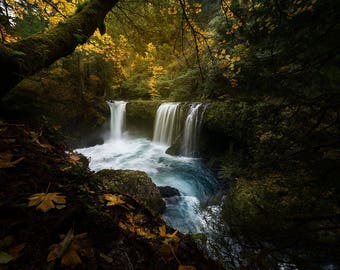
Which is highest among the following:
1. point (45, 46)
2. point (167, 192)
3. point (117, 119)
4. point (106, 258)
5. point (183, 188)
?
point (45, 46)

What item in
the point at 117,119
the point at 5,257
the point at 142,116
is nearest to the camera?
the point at 5,257

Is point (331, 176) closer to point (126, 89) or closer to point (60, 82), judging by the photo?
point (60, 82)

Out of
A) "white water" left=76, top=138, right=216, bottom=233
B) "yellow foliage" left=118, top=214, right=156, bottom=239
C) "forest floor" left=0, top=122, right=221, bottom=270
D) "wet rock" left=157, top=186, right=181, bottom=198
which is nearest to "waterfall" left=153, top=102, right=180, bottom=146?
"white water" left=76, top=138, right=216, bottom=233

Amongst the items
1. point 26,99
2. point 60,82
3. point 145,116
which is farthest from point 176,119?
point 26,99

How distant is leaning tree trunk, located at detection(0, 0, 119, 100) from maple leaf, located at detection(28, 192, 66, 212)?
1.25 metres

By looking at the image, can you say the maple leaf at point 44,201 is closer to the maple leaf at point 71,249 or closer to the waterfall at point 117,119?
the maple leaf at point 71,249

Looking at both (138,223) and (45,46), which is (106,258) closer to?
(138,223)

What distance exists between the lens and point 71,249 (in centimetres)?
92

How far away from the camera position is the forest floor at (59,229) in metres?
0.88

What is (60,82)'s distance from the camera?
10266 millimetres

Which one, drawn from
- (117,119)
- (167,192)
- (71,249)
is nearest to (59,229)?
(71,249)

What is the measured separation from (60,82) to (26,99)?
8628 mm

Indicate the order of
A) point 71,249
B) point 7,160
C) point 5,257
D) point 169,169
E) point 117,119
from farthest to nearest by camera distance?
point 117,119, point 169,169, point 7,160, point 71,249, point 5,257

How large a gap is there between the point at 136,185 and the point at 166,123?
793 cm
